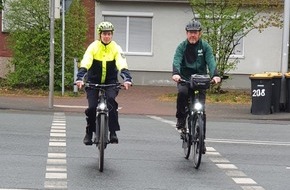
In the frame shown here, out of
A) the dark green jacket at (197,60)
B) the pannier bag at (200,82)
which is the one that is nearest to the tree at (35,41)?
the dark green jacket at (197,60)

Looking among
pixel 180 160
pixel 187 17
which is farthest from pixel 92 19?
pixel 180 160

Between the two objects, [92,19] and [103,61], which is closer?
[103,61]

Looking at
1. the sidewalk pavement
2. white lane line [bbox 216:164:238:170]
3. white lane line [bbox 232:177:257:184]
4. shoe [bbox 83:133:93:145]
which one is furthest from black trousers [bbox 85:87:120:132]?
the sidewalk pavement

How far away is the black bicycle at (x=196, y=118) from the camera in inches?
373

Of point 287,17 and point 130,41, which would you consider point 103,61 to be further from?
point 130,41

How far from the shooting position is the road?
8430 mm

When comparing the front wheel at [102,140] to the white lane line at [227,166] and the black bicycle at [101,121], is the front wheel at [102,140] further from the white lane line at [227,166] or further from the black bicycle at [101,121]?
the white lane line at [227,166]

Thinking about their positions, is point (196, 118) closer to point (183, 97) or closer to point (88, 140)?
point (183, 97)

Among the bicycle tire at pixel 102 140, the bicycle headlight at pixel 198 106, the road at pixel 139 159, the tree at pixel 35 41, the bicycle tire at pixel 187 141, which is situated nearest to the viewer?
the road at pixel 139 159

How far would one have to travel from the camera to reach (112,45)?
962 centimetres

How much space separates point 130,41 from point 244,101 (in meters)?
7.82

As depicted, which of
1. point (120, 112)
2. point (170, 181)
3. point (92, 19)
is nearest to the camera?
point (170, 181)

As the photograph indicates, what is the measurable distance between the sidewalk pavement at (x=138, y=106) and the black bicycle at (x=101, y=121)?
375 inches

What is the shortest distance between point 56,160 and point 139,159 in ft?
4.19
